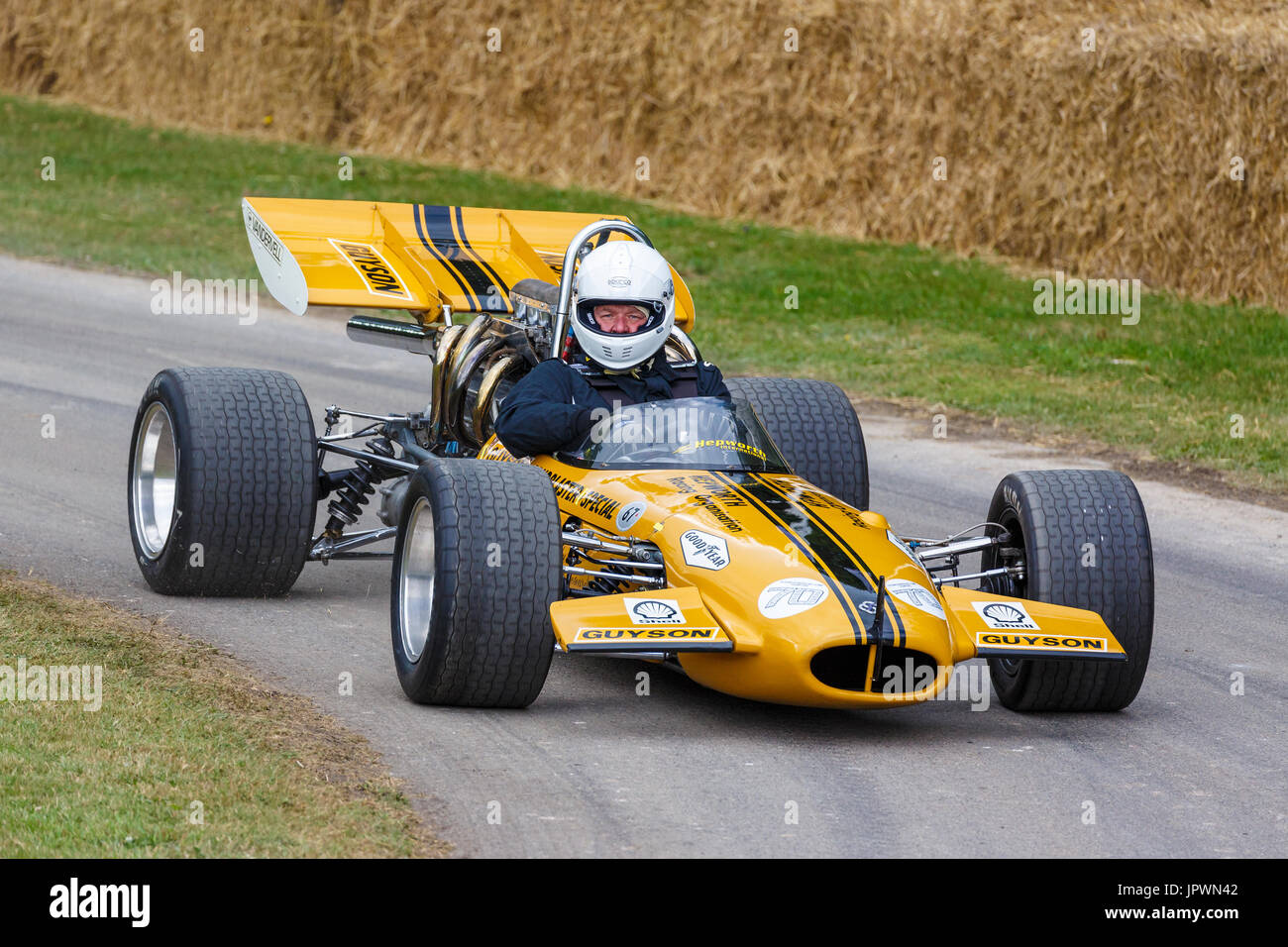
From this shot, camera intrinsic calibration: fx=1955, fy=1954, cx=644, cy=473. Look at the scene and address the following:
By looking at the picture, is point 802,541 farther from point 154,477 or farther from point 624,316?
point 154,477

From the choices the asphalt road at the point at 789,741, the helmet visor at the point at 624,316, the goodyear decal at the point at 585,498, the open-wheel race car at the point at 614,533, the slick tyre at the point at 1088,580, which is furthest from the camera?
the helmet visor at the point at 624,316

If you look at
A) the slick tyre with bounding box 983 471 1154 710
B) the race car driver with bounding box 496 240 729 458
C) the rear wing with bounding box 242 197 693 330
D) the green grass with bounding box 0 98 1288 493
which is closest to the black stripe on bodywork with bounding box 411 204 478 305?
the rear wing with bounding box 242 197 693 330

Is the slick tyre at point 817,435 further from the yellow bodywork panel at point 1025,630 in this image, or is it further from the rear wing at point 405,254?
the yellow bodywork panel at point 1025,630

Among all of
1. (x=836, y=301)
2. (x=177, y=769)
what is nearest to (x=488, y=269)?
(x=177, y=769)

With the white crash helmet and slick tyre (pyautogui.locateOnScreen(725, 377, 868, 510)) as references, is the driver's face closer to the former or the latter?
the white crash helmet

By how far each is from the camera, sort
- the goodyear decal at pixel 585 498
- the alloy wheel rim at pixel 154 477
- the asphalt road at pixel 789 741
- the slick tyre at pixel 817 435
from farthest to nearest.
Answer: the slick tyre at pixel 817 435
the alloy wheel rim at pixel 154 477
the goodyear decal at pixel 585 498
the asphalt road at pixel 789 741

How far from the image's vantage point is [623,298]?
7.82 m

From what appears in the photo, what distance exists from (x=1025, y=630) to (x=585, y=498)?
1763 mm

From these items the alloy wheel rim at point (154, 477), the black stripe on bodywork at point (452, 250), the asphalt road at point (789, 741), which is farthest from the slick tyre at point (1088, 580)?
the alloy wheel rim at point (154, 477)

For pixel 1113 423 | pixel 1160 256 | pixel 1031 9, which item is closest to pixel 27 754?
pixel 1113 423

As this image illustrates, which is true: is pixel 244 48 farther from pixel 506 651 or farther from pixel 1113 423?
pixel 506 651

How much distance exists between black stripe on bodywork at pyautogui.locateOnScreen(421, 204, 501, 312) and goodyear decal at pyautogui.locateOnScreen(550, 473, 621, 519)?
1975mm

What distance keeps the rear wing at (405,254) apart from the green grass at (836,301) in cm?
448

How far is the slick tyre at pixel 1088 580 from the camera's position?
278 inches
